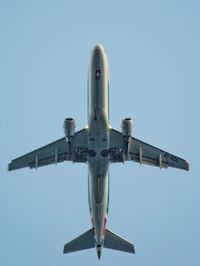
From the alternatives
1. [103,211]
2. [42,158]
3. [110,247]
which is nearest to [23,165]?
[42,158]

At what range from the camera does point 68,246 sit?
156ft

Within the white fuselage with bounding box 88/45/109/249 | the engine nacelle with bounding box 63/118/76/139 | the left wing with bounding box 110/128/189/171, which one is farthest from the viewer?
the left wing with bounding box 110/128/189/171

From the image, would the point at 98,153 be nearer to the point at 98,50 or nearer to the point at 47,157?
the point at 47,157

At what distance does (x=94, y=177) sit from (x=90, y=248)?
9606 mm

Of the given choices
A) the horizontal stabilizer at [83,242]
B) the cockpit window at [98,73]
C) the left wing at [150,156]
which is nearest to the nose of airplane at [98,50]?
the cockpit window at [98,73]

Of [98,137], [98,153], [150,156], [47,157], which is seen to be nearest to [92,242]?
[47,157]

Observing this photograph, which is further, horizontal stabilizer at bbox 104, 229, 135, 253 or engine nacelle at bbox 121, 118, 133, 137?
horizontal stabilizer at bbox 104, 229, 135, 253

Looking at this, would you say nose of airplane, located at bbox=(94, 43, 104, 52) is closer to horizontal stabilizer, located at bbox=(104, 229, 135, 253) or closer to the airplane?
the airplane

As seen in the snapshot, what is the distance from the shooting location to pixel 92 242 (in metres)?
47.9

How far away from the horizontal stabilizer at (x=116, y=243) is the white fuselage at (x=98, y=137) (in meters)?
2.63

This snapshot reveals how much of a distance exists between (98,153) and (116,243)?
38.1ft

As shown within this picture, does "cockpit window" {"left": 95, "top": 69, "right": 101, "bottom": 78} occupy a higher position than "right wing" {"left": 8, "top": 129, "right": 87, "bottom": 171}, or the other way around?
"cockpit window" {"left": 95, "top": 69, "right": 101, "bottom": 78}

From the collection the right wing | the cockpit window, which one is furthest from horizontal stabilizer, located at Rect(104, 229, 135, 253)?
the cockpit window

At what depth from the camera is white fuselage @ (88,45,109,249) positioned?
40281 mm
